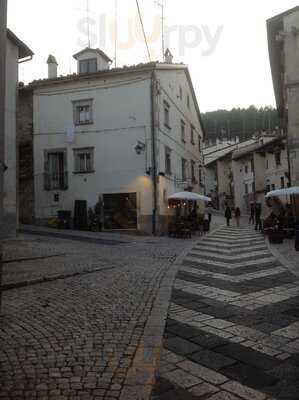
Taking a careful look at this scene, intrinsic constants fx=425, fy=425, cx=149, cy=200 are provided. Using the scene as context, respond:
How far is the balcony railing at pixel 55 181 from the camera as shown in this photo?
2238cm

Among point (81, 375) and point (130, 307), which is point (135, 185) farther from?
point (81, 375)

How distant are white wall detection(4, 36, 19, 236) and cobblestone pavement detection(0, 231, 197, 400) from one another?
5.94 m

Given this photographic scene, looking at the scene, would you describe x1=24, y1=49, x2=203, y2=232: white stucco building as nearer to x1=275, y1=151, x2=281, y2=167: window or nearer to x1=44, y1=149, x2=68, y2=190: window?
x1=44, y1=149, x2=68, y2=190: window

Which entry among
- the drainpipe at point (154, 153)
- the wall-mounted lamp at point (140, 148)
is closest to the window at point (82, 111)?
the wall-mounted lamp at point (140, 148)

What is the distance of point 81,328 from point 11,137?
12404mm

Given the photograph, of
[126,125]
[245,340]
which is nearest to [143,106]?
[126,125]

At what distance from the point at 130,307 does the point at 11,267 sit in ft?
13.8

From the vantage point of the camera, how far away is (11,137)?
625 inches

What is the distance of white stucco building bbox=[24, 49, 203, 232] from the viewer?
69.5 ft

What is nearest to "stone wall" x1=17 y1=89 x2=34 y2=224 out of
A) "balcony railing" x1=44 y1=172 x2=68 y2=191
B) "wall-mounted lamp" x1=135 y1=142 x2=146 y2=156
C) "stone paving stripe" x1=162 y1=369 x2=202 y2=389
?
"balcony railing" x1=44 y1=172 x2=68 y2=191

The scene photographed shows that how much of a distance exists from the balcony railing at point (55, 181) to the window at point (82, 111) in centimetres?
292

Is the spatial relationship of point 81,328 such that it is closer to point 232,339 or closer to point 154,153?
point 232,339

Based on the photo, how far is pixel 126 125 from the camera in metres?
21.6

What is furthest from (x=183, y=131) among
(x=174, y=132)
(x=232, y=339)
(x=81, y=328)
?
(x=232, y=339)
